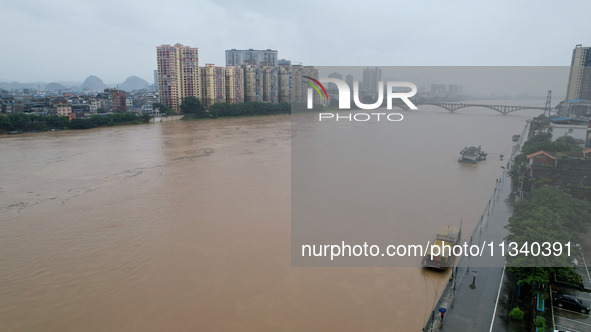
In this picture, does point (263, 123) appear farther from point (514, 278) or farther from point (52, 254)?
point (514, 278)

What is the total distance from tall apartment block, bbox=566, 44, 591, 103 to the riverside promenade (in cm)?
1136

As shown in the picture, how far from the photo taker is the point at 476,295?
2443 mm

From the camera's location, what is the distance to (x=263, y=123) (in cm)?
1317

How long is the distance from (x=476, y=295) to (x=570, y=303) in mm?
487

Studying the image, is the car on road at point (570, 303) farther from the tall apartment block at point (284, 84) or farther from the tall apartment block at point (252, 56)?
the tall apartment block at point (252, 56)

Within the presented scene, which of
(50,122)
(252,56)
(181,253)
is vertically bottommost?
(181,253)

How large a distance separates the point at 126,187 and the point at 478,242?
4202 mm

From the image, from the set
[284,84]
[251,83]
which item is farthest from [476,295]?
[284,84]

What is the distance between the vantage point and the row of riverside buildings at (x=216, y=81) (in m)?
15.0

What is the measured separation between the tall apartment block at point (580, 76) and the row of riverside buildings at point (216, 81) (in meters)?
9.43

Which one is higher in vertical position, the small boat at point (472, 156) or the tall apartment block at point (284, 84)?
the tall apartment block at point (284, 84)

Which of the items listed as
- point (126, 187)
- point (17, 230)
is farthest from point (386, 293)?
point (126, 187)

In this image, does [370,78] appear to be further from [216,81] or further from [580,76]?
[580,76]

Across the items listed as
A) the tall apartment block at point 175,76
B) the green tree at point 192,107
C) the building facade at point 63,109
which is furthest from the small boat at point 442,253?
the tall apartment block at point 175,76
